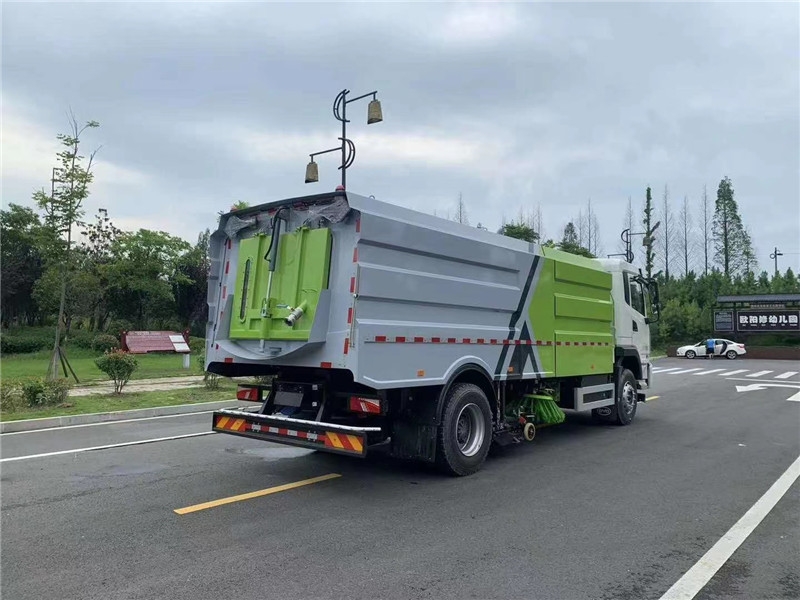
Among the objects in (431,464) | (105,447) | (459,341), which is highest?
(459,341)

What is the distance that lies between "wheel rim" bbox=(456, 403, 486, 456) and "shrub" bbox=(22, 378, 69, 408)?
918 centimetres

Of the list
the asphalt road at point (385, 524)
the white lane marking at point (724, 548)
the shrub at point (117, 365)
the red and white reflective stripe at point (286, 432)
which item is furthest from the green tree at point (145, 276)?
the white lane marking at point (724, 548)

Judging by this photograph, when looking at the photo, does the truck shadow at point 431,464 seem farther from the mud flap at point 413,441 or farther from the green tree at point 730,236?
the green tree at point 730,236

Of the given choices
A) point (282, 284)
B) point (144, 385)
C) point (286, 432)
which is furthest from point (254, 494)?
point (144, 385)

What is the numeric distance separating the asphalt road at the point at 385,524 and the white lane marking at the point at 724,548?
0.07 m

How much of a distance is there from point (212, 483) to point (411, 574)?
3.14 m

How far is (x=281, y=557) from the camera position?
14.2ft

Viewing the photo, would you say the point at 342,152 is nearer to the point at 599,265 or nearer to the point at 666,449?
the point at 599,265

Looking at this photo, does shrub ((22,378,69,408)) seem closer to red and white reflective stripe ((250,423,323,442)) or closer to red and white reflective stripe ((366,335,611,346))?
red and white reflective stripe ((250,423,323,442))

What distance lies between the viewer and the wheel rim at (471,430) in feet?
22.6

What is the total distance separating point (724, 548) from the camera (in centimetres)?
471

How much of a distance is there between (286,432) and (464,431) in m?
2.14

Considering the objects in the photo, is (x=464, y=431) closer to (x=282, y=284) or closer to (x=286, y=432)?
(x=286, y=432)

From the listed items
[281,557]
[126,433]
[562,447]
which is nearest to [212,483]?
[281,557]
